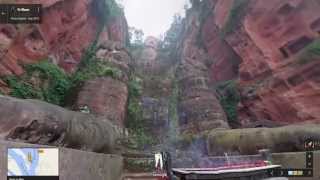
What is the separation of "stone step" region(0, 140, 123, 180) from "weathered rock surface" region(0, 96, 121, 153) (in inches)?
17.7

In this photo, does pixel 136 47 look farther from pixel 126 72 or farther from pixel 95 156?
pixel 95 156

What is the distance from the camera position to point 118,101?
1859 centimetres

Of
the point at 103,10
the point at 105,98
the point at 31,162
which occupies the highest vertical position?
the point at 103,10

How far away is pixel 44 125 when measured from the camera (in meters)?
6.84

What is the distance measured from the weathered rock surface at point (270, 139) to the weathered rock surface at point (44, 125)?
3.90 meters

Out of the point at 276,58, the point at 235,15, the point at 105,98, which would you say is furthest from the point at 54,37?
the point at 276,58

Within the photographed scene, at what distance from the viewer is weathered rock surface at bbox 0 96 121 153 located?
636 centimetres

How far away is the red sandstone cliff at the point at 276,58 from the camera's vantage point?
17.3 m

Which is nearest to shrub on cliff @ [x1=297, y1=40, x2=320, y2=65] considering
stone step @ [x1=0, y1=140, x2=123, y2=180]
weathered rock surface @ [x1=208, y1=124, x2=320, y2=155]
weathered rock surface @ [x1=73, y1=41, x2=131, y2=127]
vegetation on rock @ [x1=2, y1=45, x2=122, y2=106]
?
weathered rock surface @ [x1=208, y1=124, x2=320, y2=155]

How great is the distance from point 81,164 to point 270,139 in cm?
560

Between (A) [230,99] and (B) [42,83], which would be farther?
(A) [230,99]
